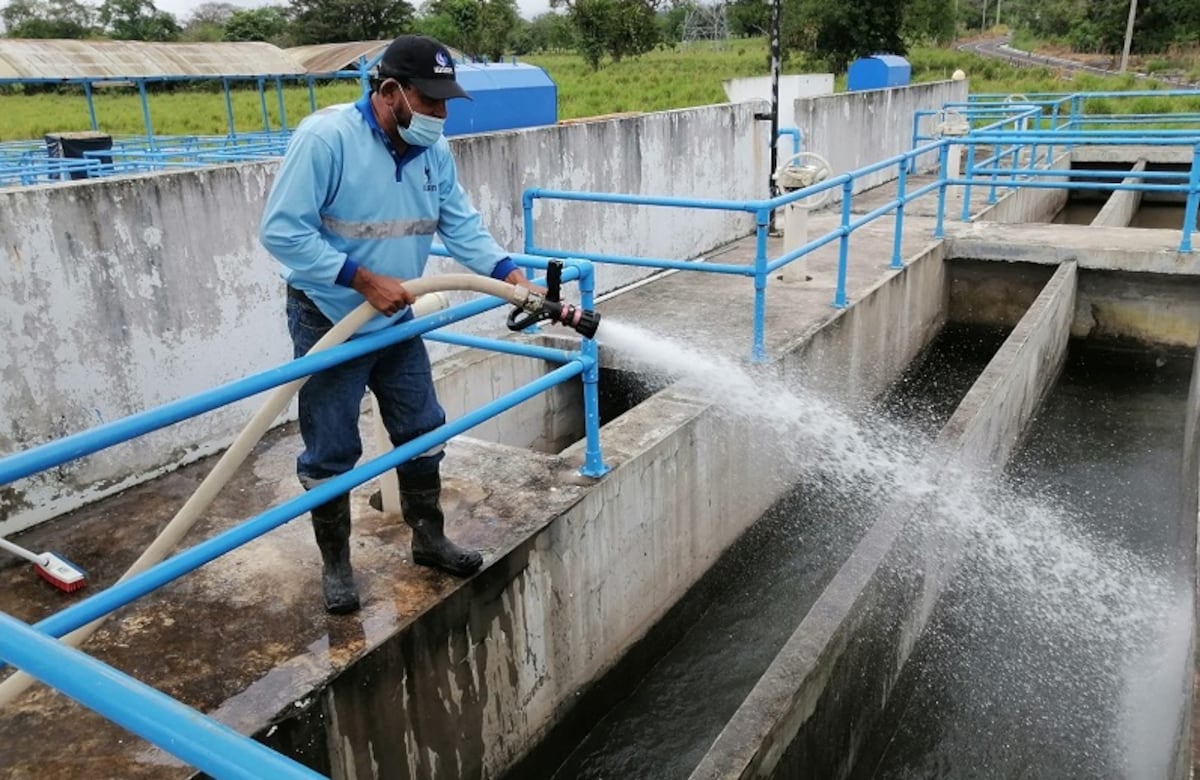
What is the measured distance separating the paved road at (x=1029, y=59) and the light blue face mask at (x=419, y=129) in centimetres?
3768

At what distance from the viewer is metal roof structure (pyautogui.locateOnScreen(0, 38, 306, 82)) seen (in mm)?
13062

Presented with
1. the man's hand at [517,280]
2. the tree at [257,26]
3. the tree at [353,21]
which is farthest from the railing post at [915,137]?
the tree at [257,26]

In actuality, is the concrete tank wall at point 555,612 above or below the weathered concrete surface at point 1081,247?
below

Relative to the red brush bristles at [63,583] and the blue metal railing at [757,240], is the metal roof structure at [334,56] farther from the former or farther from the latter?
the red brush bristles at [63,583]

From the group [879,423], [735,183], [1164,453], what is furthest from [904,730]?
[735,183]

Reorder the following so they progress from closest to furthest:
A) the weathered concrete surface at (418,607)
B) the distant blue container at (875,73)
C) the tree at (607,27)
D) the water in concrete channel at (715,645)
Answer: the weathered concrete surface at (418,607)
the water in concrete channel at (715,645)
the distant blue container at (875,73)
the tree at (607,27)

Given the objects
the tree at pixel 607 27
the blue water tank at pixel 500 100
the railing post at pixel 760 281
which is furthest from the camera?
the tree at pixel 607 27

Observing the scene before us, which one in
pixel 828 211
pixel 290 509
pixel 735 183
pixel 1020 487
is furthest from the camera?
pixel 828 211

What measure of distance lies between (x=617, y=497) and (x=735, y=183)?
536cm

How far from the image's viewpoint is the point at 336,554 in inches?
118

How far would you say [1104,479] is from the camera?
6.55m

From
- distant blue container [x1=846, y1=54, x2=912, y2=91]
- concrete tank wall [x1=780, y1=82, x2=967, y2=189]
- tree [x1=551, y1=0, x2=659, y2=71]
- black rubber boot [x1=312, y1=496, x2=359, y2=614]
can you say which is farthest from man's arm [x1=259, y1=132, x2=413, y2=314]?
tree [x1=551, y1=0, x2=659, y2=71]

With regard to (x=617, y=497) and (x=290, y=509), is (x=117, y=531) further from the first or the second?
(x=617, y=497)

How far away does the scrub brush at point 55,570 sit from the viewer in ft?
10.4
